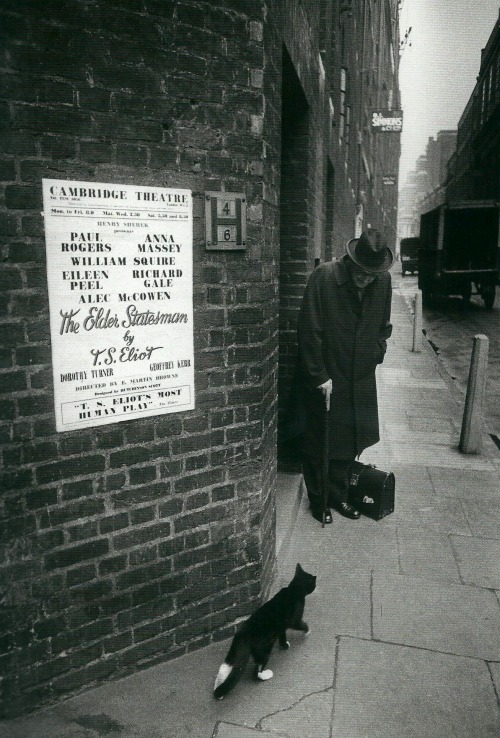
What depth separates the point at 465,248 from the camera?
19891 mm

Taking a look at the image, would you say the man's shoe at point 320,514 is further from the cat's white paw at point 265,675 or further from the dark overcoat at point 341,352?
the cat's white paw at point 265,675

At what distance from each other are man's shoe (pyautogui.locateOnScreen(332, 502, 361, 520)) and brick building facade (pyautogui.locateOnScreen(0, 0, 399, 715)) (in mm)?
1319

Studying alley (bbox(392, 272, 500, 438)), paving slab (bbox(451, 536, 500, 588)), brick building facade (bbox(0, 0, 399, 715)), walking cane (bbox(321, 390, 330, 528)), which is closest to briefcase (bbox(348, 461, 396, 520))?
walking cane (bbox(321, 390, 330, 528))

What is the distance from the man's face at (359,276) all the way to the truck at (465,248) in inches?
616

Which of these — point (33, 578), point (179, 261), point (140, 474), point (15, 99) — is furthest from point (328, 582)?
point (15, 99)

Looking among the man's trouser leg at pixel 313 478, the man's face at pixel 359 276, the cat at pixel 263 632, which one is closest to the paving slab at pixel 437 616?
the cat at pixel 263 632

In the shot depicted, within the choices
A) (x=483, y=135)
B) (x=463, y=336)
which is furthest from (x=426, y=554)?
(x=483, y=135)

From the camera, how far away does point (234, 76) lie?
9.25ft

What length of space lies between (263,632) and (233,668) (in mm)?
211

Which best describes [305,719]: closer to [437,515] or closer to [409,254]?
[437,515]

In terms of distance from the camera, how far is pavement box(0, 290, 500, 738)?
8.59ft

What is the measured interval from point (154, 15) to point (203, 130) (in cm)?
49

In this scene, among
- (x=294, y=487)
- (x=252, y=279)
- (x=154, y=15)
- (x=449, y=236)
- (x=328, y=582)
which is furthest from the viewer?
(x=449, y=236)

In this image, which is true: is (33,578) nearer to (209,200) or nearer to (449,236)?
(209,200)
